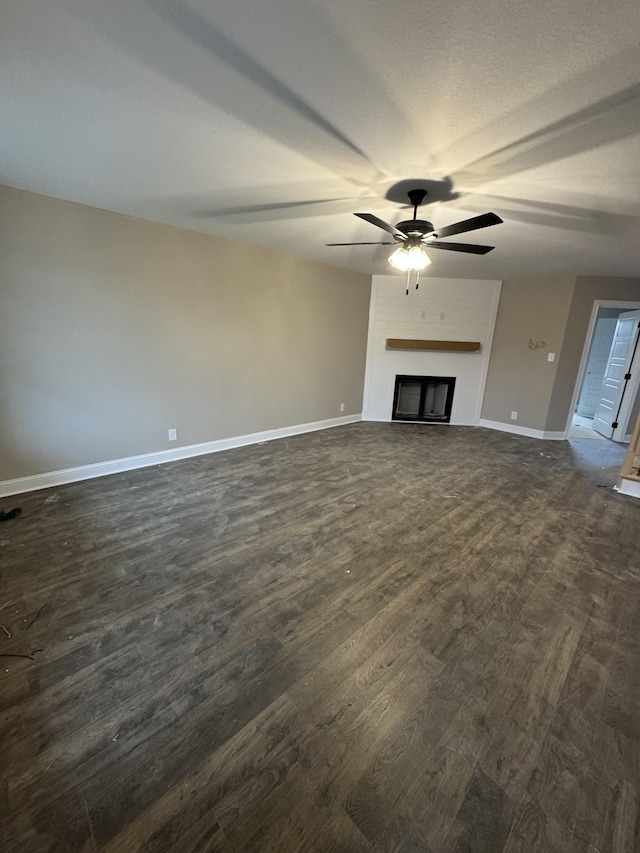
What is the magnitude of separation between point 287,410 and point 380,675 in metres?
3.70

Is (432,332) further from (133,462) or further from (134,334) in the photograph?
(133,462)

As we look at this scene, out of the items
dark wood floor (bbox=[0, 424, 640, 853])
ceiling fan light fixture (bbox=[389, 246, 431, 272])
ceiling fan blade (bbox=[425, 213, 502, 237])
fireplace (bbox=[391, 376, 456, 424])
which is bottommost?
dark wood floor (bbox=[0, 424, 640, 853])

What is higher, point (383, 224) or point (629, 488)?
point (383, 224)

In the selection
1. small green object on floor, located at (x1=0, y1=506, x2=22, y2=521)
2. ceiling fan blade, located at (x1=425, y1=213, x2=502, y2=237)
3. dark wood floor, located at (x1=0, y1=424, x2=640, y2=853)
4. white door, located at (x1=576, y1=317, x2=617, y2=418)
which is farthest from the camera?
white door, located at (x1=576, y1=317, x2=617, y2=418)

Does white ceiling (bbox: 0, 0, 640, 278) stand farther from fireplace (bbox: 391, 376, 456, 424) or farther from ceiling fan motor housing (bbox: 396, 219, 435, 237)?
fireplace (bbox: 391, 376, 456, 424)

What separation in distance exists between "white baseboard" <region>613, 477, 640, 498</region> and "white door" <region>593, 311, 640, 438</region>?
2456mm

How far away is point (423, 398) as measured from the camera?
6020 mm

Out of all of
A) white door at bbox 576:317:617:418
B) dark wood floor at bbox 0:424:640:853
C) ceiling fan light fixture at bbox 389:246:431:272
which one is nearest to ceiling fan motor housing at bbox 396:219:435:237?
ceiling fan light fixture at bbox 389:246:431:272

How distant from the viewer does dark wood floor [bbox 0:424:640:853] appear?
41.9 inches

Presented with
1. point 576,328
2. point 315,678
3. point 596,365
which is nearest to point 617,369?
point 576,328

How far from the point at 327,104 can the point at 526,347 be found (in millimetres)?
4897

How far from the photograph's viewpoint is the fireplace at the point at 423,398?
588cm

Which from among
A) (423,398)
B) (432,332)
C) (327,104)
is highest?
(327,104)

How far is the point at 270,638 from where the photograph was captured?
1.68 m
